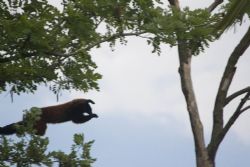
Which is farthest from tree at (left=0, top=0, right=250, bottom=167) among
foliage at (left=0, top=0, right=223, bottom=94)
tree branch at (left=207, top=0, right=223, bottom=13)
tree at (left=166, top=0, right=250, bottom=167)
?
tree branch at (left=207, top=0, right=223, bottom=13)

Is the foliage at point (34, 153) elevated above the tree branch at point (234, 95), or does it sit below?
below

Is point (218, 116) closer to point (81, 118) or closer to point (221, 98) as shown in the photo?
point (221, 98)

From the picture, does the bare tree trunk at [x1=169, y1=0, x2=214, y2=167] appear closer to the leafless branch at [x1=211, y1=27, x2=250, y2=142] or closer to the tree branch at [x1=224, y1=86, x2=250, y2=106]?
the leafless branch at [x1=211, y1=27, x2=250, y2=142]

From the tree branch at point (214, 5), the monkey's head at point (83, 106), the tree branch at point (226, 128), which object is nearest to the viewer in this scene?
the tree branch at point (226, 128)

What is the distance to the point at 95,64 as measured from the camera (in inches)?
396

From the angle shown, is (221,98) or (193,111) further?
(193,111)

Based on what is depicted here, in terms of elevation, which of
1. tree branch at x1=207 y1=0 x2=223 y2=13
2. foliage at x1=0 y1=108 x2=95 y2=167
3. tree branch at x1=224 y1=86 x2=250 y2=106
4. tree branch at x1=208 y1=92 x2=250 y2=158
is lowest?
foliage at x1=0 y1=108 x2=95 y2=167

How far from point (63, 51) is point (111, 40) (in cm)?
124

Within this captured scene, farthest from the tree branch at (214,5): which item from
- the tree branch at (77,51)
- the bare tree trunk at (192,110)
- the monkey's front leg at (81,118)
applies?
the tree branch at (77,51)

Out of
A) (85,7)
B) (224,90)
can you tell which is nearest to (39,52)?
(85,7)

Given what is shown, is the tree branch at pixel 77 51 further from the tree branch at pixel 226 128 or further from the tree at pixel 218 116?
the tree branch at pixel 226 128

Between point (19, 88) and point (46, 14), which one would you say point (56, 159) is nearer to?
point (19, 88)

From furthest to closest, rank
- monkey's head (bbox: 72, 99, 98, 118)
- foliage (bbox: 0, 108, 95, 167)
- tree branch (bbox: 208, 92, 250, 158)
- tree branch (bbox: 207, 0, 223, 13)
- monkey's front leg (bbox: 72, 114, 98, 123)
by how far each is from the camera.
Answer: tree branch (bbox: 207, 0, 223, 13)
monkey's head (bbox: 72, 99, 98, 118)
monkey's front leg (bbox: 72, 114, 98, 123)
tree branch (bbox: 208, 92, 250, 158)
foliage (bbox: 0, 108, 95, 167)

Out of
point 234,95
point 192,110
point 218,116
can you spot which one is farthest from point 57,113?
point 234,95
